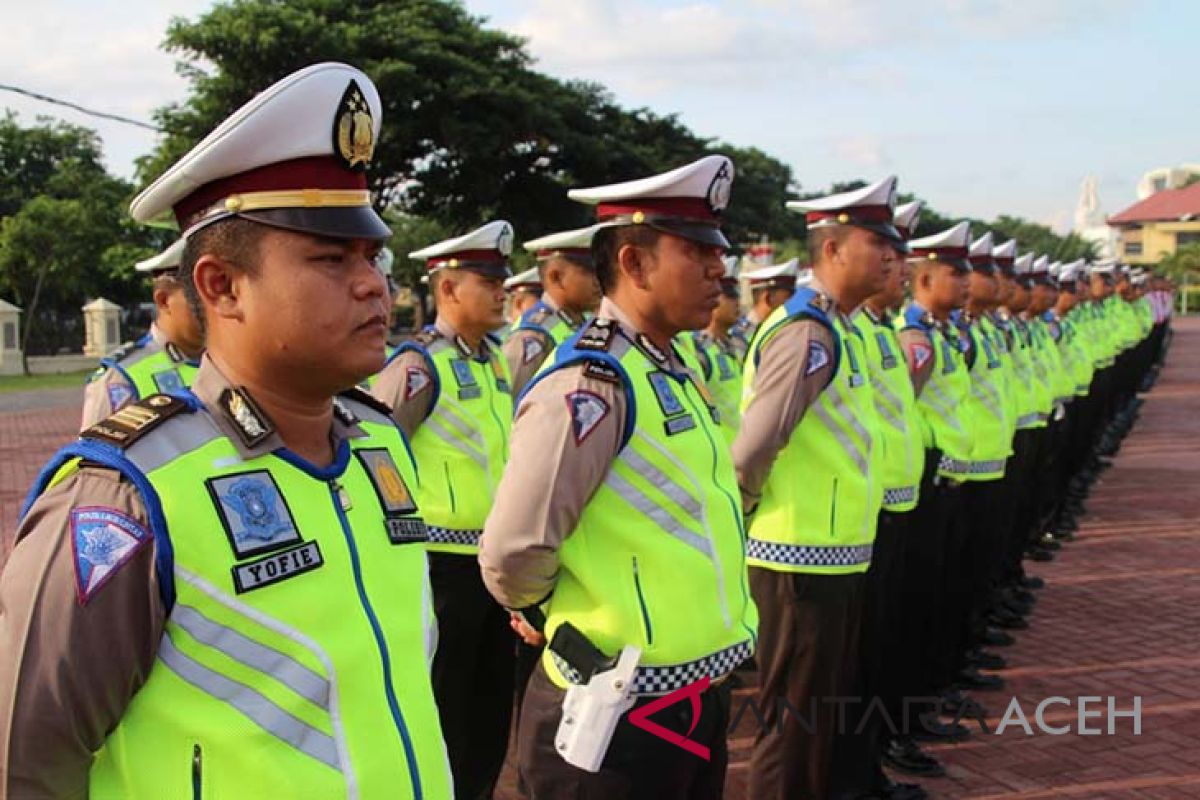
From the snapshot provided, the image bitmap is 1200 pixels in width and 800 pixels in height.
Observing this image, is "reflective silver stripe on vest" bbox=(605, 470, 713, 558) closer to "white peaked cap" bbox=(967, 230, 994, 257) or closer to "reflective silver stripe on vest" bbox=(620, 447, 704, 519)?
"reflective silver stripe on vest" bbox=(620, 447, 704, 519)

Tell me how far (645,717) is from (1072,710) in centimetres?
341

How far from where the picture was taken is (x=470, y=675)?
4129mm

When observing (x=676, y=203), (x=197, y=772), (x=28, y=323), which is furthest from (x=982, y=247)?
(x=28, y=323)

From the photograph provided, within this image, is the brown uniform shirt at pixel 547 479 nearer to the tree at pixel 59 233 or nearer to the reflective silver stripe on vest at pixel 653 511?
the reflective silver stripe on vest at pixel 653 511

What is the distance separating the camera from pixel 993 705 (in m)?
5.32

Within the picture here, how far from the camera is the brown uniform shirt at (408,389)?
171 inches

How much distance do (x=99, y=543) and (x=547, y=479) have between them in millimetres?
1241

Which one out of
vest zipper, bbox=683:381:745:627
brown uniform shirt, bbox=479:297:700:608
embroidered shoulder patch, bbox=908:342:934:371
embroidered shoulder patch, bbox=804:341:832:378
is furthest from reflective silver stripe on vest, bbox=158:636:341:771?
embroidered shoulder patch, bbox=908:342:934:371

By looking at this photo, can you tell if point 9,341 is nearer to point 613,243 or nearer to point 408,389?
point 408,389

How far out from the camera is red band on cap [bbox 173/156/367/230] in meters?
1.62

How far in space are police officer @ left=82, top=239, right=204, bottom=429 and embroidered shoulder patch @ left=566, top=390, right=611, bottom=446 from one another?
2540mm

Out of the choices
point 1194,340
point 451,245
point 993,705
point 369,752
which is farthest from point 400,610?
point 1194,340

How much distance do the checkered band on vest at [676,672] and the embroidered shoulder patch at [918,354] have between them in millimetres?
2998

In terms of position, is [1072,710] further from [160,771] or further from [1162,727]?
[160,771]
